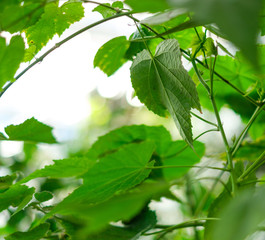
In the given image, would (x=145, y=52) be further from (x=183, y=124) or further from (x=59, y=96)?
(x=59, y=96)

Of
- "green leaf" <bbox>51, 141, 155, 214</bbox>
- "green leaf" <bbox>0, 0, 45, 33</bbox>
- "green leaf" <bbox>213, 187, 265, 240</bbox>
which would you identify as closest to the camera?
"green leaf" <bbox>213, 187, 265, 240</bbox>

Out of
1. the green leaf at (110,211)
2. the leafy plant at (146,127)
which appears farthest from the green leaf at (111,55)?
the green leaf at (110,211)

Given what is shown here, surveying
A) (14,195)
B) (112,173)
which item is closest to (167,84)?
(112,173)

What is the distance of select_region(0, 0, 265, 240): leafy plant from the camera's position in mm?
189

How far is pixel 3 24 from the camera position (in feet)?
1.01

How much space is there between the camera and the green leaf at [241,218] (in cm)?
18

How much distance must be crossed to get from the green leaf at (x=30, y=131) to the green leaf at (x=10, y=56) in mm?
108

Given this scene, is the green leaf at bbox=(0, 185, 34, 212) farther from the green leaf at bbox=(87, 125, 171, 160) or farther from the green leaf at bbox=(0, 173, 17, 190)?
the green leaf at bbox=(87, 125, 171, 160)

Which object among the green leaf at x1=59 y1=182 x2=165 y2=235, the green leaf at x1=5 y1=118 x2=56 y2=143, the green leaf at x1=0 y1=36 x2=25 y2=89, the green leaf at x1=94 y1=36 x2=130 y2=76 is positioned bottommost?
the green leaf at x1=59 y1=182 x2=165 y2=235

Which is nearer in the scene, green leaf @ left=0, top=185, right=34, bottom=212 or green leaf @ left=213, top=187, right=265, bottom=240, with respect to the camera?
green leaf @ left=213, top=187, right=265, bottom=240

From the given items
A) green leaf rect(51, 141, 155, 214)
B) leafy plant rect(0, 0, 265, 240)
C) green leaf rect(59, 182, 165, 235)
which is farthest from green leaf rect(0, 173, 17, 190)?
green leaf rect(59, 182, 165, 235)

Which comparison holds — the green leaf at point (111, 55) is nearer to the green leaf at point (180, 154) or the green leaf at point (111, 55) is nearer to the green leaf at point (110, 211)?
the green leaf at point (180, 154)

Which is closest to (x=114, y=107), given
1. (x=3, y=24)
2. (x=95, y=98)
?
(x=95, y=98)

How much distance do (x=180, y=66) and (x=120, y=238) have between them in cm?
23
